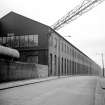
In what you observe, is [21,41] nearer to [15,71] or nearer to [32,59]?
[32,59]

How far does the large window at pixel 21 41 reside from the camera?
36562mm

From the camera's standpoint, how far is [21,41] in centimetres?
3738

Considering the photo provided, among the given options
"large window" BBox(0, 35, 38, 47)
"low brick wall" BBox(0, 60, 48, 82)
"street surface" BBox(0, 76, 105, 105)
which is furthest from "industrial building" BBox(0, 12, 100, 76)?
"street surface" BBox(0, 76, 105, 105)

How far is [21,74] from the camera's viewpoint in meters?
24.4

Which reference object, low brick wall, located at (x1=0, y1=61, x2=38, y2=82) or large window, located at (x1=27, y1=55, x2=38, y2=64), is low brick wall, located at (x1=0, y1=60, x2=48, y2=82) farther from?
large window, located at (x1=27, y1=55, x2=38, y2=64)

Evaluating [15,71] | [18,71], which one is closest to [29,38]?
[18,71]

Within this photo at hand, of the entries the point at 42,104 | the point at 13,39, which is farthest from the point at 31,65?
the point at 42,104

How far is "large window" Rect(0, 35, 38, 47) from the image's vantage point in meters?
36.6

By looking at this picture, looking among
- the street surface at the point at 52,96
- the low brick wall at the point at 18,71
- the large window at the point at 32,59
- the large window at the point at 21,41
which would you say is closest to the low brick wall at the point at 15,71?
the low brick wall at the point at 18,71

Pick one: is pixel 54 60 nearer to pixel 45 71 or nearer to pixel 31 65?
pixel 45 71

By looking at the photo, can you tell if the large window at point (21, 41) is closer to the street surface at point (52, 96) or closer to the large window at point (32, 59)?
the large window at point (32, 59)

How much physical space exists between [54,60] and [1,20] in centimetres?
1456

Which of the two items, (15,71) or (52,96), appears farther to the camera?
(15,71)

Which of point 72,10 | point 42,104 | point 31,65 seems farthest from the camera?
point 72,10
